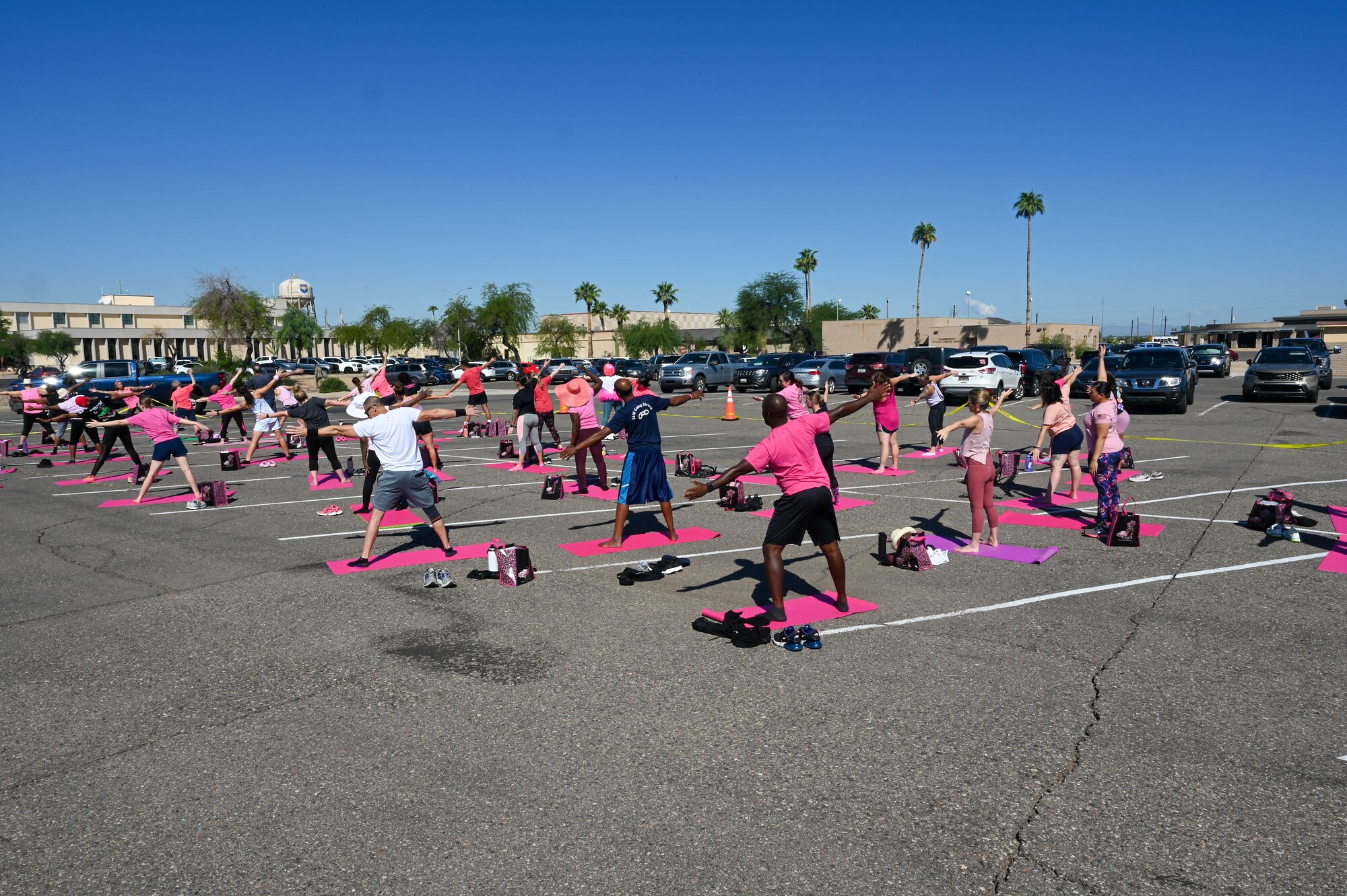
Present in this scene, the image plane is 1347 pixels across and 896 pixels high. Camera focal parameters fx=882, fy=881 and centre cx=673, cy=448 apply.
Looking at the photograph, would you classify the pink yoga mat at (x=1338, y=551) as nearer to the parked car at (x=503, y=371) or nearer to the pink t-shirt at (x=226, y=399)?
the pink t-shirt at (x=226, y=399)

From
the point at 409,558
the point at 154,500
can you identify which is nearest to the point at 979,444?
the point at 409,558

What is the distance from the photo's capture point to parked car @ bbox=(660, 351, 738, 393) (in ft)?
131

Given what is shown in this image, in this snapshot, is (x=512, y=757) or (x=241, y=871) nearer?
(x=241, y=871)

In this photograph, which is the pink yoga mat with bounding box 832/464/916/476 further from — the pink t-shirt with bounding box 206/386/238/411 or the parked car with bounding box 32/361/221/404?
the parked car with bounding box 32/361/221/404

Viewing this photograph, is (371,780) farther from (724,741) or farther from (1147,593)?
(1147,593)

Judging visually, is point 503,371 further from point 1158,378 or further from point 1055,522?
point 1055,522

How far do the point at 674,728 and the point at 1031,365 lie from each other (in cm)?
2999

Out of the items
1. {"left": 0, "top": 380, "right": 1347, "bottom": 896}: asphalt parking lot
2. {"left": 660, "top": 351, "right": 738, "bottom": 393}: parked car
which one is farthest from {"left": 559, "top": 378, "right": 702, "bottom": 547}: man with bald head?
{"left": 660, "top": 351, "right": 738, "bottom": 393}: parked car

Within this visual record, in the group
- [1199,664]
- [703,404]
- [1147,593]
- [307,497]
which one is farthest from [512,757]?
[703,404]

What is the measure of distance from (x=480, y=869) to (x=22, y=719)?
136 inches

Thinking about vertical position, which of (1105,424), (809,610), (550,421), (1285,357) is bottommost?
(809,610)

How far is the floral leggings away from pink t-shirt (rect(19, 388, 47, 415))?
21.0 meters

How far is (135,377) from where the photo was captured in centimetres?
3127

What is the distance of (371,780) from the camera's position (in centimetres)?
444
